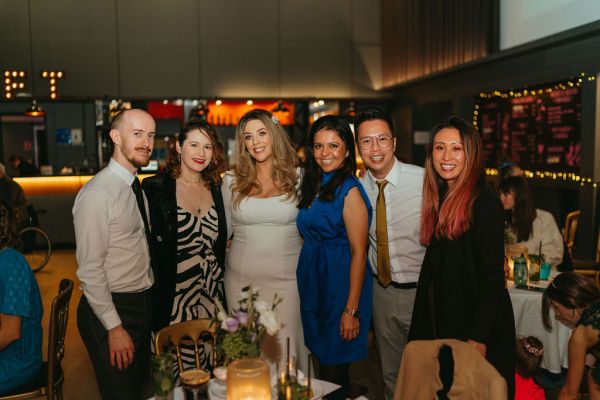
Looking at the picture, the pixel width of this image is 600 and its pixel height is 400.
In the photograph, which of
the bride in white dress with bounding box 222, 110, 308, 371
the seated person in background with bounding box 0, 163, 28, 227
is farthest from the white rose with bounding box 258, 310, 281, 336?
the seated person in background with bounding box 0, 163, 28, 227

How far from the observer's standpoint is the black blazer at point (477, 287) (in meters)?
2.26

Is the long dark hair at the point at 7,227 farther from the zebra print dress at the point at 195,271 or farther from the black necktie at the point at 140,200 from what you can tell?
the zebra print dress at the point at 195,271

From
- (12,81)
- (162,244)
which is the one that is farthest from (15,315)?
(12,81)

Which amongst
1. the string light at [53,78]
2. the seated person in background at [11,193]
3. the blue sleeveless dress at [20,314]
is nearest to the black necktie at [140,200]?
the blue sleeveless dress at [20,314]

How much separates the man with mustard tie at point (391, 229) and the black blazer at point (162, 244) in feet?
3.35

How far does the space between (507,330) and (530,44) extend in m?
4.79

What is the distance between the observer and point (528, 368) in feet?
10.2

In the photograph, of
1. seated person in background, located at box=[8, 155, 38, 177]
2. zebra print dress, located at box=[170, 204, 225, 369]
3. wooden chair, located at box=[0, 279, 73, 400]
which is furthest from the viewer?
seated person in background, located at box=[8, 155, 38, 177]

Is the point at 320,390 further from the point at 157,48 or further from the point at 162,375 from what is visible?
the point at 157,48

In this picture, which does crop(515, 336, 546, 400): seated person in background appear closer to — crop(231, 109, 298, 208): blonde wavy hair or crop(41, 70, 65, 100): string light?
crop(231, 109, 298, 208): blonde wavy hair

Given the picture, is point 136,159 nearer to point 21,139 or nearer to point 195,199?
point 195,199

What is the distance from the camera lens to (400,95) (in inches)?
419

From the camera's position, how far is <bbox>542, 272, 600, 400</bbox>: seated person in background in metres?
2.38

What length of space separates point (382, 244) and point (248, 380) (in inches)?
Answer: 51.9
